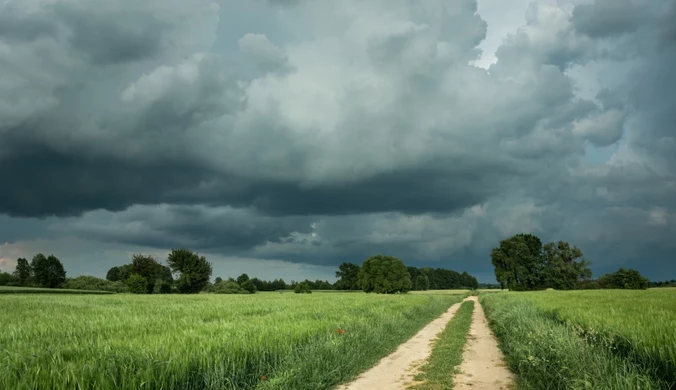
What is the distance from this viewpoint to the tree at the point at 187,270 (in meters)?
91.2

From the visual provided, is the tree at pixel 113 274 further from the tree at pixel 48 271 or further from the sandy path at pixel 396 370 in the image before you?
the sandy path at pixel 396 370

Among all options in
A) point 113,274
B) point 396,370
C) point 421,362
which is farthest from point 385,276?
point 113,274

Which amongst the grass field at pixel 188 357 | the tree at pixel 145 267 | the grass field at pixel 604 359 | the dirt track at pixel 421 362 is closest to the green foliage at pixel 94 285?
the tree at pixel 145 267

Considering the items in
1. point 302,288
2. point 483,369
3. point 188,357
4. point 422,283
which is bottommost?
point 422,283

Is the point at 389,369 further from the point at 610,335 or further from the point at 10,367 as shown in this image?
the point at 10,367

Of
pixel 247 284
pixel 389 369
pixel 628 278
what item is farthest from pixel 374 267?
pixel 389 369

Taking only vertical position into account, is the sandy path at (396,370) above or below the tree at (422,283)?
above

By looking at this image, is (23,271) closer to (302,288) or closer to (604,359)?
(302,288)

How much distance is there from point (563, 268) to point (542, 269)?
508cm

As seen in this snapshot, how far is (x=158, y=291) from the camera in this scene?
303 feet

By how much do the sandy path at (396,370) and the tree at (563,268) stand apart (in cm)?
9428

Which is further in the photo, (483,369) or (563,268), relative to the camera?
(563,268)

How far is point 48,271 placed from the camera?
398ft

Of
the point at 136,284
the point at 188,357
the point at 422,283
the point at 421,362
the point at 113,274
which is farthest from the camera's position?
the point at 422,283
